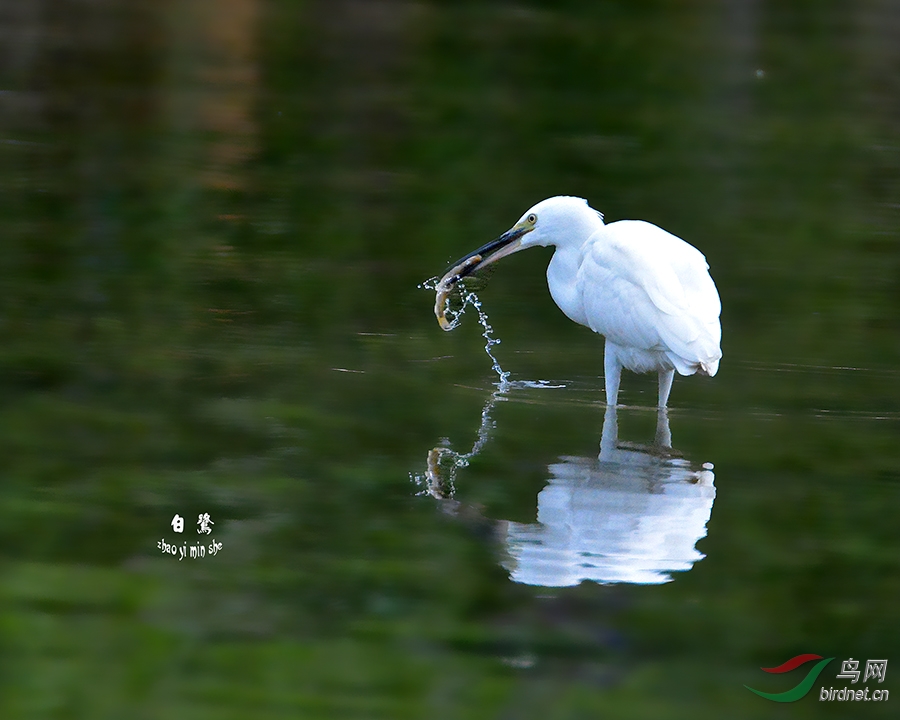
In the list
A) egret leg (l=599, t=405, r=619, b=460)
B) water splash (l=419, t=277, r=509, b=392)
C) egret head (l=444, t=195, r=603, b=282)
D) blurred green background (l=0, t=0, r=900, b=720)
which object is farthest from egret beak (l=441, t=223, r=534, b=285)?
egret leg (l=599, t=405, r=619, b=460)

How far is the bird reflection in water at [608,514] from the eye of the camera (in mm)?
5367

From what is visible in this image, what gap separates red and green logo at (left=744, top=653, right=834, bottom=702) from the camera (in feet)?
15.3

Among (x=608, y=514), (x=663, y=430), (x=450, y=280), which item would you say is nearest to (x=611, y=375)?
(x=663, y=430)

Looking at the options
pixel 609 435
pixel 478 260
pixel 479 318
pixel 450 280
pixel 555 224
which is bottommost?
pixel 609 435

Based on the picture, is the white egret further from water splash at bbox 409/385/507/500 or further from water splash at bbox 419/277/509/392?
water splash at bbox 409/385/507/500

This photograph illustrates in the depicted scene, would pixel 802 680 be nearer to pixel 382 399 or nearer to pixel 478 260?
pixel 382 399

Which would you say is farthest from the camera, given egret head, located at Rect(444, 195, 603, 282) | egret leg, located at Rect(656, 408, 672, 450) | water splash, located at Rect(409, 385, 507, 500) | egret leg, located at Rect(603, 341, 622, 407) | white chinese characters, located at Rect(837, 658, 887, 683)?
egret head, located at Rect(444, 195, 603, 282)

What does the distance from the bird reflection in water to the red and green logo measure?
62 centimetres

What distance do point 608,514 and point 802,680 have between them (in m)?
1.31

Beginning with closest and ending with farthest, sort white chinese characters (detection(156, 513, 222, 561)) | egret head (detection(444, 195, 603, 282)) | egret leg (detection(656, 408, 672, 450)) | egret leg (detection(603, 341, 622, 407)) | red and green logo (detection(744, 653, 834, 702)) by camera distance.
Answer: red and green logo (detection(744, 653, 834, 702)), white chinese characters (detection(156, 513, 222, 561)), egret leg (detection(656, 408, 672, 450)), egret leg (detection(603, 341, 622, 407)), egret head (detection(444, 195, 603, 282))

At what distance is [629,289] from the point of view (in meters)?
7.32

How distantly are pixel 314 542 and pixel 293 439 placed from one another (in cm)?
115

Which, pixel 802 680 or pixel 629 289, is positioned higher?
pixel 629 289

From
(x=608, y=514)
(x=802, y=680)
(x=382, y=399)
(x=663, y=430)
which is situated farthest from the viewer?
(x=382, y=399)
